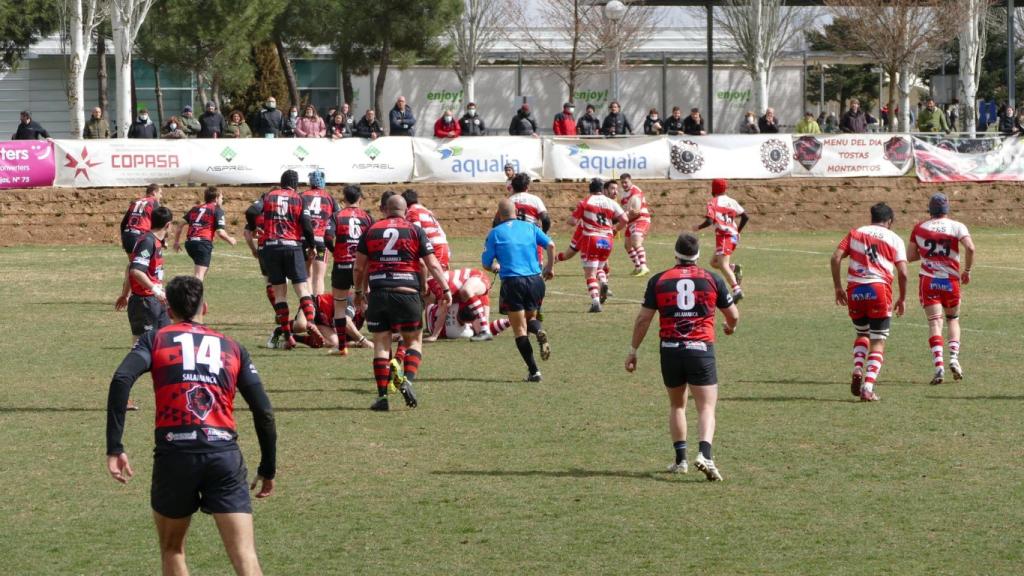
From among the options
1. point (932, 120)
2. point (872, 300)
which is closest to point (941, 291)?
point (872, 300)

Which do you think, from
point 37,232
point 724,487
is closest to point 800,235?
point 37,232

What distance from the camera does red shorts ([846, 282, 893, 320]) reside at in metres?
13.1

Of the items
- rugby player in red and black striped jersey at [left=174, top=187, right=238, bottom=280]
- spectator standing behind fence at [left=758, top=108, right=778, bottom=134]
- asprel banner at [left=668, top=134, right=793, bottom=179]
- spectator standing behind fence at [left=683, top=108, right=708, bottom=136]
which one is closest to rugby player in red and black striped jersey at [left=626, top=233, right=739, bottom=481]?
rugby player in red and black striped jersey at [left=174, top=187, right=238, bottom=280]

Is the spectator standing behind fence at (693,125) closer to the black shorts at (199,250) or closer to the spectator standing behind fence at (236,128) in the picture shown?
the spectator standing behind fence at (236,128)

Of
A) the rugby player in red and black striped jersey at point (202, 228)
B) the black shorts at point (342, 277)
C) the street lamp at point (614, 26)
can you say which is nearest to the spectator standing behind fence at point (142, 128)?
the street lamp at point (614, 26)

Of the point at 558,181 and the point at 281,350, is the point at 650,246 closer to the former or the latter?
the point at 558,181

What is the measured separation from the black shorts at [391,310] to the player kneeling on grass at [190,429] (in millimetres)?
6033

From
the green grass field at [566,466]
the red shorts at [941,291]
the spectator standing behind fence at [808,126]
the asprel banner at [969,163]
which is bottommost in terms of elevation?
the green grass field at [566,466]

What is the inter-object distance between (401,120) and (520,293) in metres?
20.1

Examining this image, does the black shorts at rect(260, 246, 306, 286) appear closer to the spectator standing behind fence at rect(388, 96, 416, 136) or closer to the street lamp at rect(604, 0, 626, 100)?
the spectator standing behind fence at rect(388, 96, 416, 136)

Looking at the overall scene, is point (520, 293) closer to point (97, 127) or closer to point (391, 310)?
point (391, 310)

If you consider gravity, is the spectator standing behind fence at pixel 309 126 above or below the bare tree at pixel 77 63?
below

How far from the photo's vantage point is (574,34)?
51.3 meters

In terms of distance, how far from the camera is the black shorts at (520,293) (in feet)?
46.7
